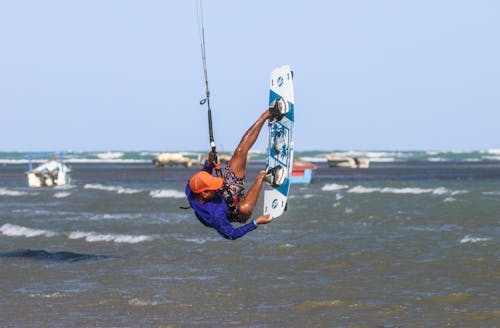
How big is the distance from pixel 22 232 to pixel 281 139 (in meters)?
12.8

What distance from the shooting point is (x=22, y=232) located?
22.9 metres

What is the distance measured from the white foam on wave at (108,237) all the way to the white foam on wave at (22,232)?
76 centimetres

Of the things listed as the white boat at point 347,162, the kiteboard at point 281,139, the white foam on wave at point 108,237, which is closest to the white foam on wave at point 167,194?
the white foam on wave at point 108,237

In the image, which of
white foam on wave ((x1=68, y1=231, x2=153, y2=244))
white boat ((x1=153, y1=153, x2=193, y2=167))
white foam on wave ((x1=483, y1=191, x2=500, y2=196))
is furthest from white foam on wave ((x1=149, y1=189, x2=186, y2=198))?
white boat ((x1=153, y1=153, x2=193, y2=167))

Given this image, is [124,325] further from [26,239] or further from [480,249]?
[26,239]

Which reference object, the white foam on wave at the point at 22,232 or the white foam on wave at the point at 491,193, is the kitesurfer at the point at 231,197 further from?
the white foam on wave at the point at 491,193

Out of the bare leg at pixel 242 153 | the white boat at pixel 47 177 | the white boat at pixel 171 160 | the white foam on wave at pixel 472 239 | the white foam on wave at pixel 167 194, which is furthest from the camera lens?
the white boat at pixel 171 160

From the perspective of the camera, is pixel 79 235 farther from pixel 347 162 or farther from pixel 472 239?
pixel 347 162

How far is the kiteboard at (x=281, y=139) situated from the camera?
1158 centimetres

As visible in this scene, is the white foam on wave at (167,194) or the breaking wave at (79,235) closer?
the breaking wave at (79,235)

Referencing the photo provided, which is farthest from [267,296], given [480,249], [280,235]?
[280,235]

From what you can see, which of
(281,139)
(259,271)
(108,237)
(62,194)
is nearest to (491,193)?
(62,194)

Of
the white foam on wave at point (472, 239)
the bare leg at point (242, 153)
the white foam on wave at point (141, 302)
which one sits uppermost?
the bare leg at point (242, 153)

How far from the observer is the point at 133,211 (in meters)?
30.4
